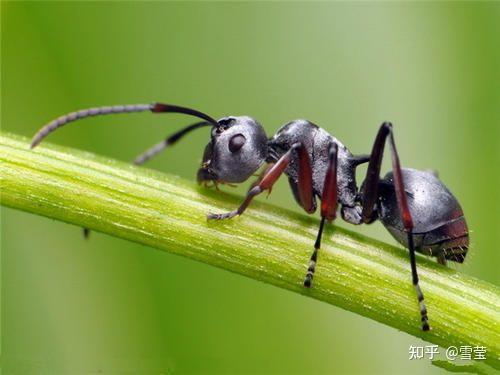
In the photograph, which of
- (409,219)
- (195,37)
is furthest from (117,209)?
(195,37)

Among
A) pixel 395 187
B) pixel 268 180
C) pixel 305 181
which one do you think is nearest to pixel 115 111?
pixel 268 180

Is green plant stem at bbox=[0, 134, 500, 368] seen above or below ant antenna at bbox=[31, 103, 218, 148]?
below

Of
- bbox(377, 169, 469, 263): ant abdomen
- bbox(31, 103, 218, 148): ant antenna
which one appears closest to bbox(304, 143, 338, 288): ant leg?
bbox(377, 169, 469, 263): ant abdomen

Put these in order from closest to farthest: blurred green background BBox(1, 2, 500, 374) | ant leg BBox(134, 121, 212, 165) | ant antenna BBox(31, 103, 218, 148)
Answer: ant antenna BBox(31, 103, 218, 148), blurred green background BBox(1, 2, 500, 374), ant leg BBox(134, 121, 212, 165)

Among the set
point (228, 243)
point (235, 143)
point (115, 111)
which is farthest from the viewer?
point (235, 143)

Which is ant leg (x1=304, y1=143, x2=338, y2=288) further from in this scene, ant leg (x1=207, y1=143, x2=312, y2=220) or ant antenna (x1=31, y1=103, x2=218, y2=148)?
ant antenna (x1=31, y1=103, x2=218, y2=148)

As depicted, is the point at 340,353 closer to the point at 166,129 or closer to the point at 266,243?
the point at 266,243

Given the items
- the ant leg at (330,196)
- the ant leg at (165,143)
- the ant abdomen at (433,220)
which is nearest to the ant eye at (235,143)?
the ant leg at (165,143)

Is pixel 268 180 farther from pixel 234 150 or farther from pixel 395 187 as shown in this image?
pixel 395 187
